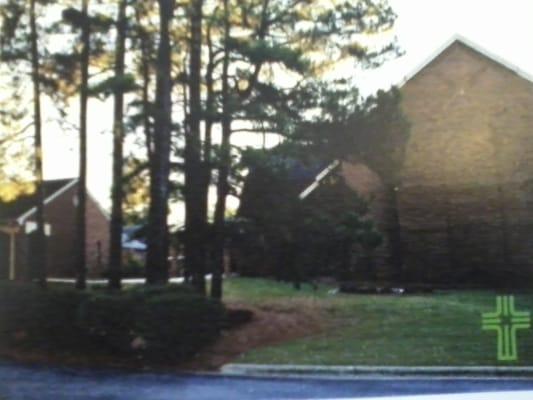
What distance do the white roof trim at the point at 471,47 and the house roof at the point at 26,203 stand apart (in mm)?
986

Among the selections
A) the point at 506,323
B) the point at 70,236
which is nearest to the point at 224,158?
the point at 70,236

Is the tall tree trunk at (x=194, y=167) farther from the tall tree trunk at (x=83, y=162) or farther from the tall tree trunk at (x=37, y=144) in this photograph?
the tall tree trunk at (x=37, y=144)

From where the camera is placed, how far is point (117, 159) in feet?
6.92

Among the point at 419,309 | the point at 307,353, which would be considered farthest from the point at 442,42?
the point at 307,353

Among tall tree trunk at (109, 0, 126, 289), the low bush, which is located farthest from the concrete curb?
tall tree trunk at (109, 0, 126, 289)

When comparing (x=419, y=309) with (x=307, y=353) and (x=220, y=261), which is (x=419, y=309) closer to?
(x=307, y=353)

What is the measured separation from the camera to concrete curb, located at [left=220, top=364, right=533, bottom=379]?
221cm

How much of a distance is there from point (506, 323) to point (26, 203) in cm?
135

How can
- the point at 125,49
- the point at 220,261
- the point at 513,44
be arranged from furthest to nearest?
the point at 513,44 < the point at 220,261 < the point at 125,49

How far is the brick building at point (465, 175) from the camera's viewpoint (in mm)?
2383

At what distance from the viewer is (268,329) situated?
2.29 metres

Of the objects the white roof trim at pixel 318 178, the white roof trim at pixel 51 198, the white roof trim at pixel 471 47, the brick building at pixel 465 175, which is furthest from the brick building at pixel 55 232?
the white roof trim at pixel 471 47

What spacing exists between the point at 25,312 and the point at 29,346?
0.33ft

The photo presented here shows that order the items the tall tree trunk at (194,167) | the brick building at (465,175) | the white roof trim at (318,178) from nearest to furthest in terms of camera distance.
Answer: the tall tree trunk at (194,167) → the white roof trim at (318,178) → the brick building at (465,175)
